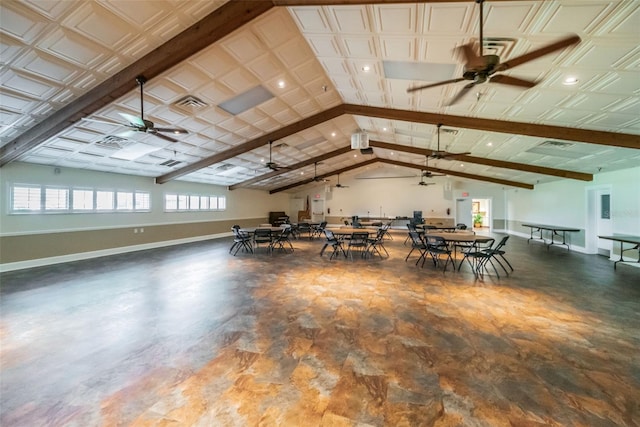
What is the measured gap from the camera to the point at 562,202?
9445 millimetres

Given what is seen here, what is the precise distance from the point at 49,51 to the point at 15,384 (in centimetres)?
373

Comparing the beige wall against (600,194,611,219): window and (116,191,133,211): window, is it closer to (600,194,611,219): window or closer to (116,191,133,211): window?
(116,191,133,211): window

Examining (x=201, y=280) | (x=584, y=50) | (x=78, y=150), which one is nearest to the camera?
(x=584, y=50)

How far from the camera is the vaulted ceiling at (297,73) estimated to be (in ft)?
9.04

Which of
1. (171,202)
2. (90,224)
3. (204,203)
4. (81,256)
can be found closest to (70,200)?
(90,224)

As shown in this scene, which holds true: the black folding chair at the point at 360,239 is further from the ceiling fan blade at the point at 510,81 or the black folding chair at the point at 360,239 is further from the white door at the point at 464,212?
the white door at the point at 464,212

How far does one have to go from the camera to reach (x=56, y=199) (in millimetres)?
6637

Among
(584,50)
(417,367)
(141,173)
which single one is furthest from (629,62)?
(141,173)

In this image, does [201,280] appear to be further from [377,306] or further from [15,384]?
[377,306]

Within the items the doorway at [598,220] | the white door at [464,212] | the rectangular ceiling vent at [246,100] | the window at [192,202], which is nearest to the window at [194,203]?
the window at [192,202]

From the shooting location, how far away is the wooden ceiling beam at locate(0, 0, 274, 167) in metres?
3.12

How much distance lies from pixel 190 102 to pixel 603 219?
11693 millimetres

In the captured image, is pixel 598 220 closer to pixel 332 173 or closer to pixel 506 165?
pixel 506 165

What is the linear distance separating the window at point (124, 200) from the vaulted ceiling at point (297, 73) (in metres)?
1.49
